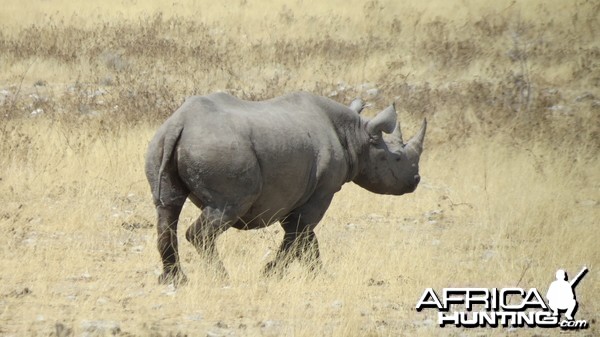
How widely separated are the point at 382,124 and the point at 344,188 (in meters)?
3.41

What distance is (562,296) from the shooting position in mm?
8266

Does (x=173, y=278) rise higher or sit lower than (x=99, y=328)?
lower

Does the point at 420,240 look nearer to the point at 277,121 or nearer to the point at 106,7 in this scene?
the point at 277,121

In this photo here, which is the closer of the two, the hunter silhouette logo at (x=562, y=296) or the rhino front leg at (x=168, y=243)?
the hunter silhouette logo at (x=562, y=296)

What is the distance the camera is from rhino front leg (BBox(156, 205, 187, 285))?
27.9ft

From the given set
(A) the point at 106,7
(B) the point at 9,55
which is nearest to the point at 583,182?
(B) the point at 9,55

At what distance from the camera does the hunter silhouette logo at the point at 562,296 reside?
8.08 m

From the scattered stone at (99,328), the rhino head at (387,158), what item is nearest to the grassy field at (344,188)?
the scattered stone at (99,328)

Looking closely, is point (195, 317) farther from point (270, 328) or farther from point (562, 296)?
point (562, 296)

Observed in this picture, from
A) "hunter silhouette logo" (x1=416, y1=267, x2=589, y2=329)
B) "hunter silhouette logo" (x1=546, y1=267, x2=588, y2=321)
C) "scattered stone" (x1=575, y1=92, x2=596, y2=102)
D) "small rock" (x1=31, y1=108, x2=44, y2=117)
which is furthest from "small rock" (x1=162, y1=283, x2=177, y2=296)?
"scattered stone" (x1=575, y1=92, x2=596, y2=102)

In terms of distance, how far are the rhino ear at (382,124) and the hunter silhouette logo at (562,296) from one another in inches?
94.4

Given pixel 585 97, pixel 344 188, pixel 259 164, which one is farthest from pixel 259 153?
pixel 585 97

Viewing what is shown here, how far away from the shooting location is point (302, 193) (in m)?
9.20

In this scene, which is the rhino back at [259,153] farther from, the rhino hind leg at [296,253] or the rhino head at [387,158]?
the rhino head at [387,158]
